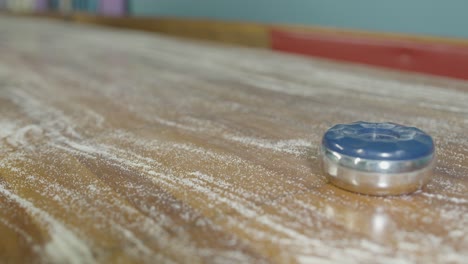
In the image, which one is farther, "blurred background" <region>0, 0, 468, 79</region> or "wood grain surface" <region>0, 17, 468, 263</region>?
"blurred background" <region>0, 0, 468, 79</region>

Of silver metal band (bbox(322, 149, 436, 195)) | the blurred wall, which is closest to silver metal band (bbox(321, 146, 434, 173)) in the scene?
silver metal band (bbox(322, 149, 436, 195))

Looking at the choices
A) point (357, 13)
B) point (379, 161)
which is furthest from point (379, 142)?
point (357, 13)

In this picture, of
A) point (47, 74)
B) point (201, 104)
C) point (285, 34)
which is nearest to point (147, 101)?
point (201, 104)

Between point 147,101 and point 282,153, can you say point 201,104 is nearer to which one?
point 147,101

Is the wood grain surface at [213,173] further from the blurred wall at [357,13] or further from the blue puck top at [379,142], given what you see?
the blurred wall at [357,13]

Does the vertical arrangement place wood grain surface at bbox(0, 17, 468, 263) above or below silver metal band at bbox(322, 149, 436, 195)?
below

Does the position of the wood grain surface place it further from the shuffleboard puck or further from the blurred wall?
the blurred wall

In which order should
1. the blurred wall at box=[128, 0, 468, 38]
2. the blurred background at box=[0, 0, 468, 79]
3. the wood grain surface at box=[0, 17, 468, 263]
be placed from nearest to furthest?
the wood grain surface at box=[0, 17, 468, 263] < the blurred background at box=[0, 0, 468, 79] < the blurred wall at box=[128, 0, 468, 38]

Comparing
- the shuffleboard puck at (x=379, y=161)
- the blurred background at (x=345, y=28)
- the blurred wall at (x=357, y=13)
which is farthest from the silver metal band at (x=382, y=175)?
the blurred wall at (x=357, y=13)
